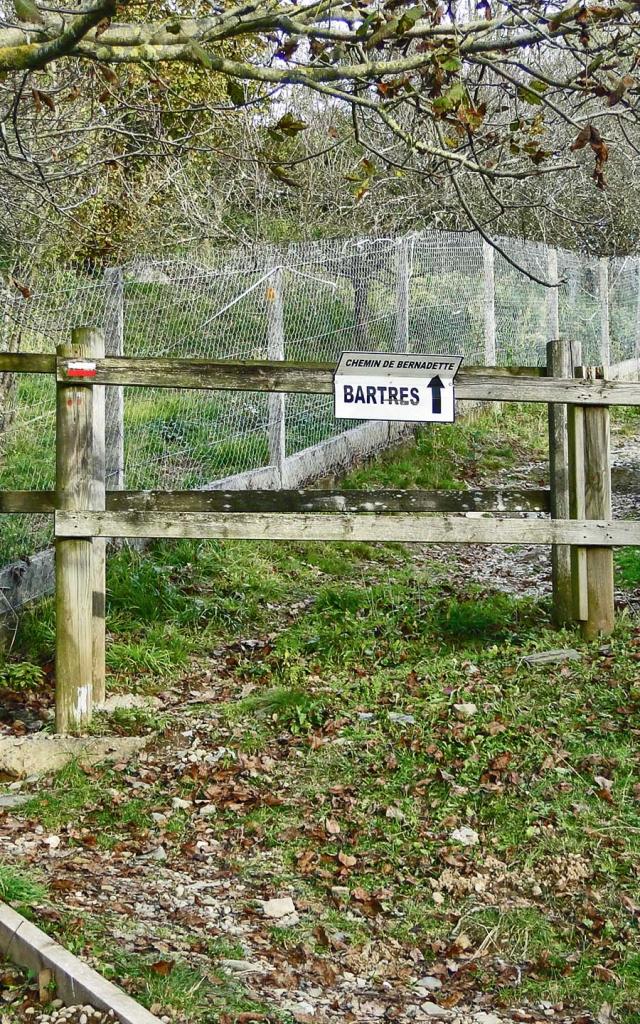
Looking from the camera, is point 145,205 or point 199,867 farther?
point 145,205

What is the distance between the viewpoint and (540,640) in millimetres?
6547

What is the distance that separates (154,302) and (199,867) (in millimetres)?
4679

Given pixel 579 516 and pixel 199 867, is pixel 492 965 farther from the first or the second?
pixel 579 516

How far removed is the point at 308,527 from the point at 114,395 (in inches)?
100

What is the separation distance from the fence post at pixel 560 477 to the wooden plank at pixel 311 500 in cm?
30

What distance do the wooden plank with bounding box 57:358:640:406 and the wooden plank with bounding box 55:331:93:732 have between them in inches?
6.3

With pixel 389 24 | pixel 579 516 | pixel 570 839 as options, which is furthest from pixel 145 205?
pixel 570 839

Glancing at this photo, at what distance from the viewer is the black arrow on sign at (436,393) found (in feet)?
19.9

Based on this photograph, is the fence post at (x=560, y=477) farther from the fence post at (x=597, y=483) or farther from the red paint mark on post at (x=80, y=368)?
the red paint mark on post at (x=80, y=368)

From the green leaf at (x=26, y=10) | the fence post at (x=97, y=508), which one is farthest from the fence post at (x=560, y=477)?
the green leaf at (x=26, y=10)

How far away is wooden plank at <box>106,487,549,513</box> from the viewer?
20.3ft

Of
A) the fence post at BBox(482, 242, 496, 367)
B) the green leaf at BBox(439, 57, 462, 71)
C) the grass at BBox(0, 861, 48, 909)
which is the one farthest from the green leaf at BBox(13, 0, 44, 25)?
the fence post at BBox(482, 242, 496, 367)

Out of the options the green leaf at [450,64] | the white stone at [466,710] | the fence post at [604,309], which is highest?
the fence post at [604,309]

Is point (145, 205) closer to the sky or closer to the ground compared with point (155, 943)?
closer to the sky
